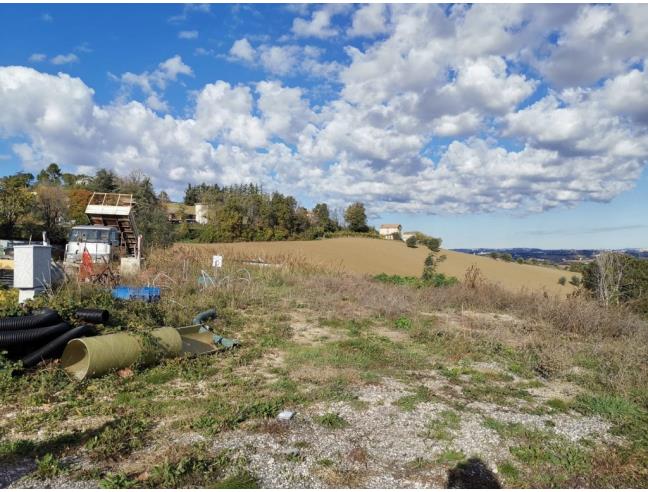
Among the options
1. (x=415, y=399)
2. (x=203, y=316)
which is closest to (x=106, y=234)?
(x=203, y=316)

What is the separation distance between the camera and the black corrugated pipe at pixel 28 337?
6.45 meters

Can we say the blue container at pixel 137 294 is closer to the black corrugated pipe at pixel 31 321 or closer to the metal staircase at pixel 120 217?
the black corrugated pipe at pixel 31 321

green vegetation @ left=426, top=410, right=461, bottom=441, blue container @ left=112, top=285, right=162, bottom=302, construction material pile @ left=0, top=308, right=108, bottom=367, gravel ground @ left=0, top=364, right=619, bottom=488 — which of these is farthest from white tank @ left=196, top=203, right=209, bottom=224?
green vegetation @ left=426, top=410, right=461, bottom=441

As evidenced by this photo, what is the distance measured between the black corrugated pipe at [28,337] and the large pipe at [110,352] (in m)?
0.32

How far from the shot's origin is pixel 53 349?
263 inches

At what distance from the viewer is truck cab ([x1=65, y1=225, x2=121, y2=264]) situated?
17750 mm

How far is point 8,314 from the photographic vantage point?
24.6 ft

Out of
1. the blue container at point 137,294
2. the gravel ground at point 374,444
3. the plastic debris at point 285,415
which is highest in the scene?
the blue container at point 137,294

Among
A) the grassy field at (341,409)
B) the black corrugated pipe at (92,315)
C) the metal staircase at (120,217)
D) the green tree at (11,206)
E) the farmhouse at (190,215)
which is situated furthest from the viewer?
the farmhouse at (190,215)

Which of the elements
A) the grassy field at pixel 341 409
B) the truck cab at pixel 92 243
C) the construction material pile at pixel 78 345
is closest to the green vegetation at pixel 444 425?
the grassy field at pixel 341 409

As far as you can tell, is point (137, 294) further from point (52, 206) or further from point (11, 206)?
point (52, 206)

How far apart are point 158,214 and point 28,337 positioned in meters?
22.2

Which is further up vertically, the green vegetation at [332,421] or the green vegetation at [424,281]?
the green vegetation at [424,281]

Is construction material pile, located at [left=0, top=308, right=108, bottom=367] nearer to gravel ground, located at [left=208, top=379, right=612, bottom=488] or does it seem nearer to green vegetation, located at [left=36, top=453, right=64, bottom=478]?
green vegetation, located at [left=36, top=453, right=64, bottom=478]
